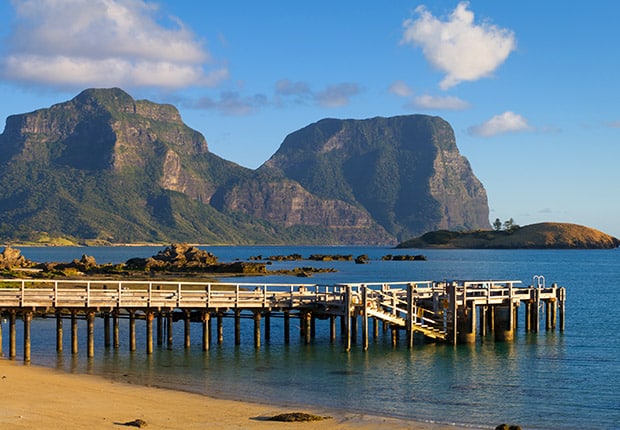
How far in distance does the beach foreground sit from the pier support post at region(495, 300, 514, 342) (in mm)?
26627

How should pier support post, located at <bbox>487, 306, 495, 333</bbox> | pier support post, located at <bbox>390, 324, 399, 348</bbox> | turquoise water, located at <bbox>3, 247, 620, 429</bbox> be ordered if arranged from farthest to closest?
pier support post, located at <bbox>487, 306, 495, 333</bbox> < pier support post, located at <bbox>390, 324, 399, 348</bbox> < turquoise water, located at <bbox>3, 247, 620, 429</bbox>

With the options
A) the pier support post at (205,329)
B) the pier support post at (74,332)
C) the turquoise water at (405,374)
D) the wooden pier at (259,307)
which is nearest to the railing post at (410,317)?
the wooden pier at (259,307)

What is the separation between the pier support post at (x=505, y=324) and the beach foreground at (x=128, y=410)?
87.4ft

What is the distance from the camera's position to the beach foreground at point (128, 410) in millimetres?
28906

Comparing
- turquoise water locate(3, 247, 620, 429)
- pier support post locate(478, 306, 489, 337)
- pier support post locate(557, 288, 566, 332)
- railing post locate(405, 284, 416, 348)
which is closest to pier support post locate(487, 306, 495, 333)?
pier support post locate(478, 306, 489, 337)

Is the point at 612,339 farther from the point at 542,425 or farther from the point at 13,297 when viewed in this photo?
the point at 13,297

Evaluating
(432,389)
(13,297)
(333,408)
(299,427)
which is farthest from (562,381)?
(13,297)

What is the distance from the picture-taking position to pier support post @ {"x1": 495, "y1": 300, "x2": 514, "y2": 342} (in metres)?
56.7

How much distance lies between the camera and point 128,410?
31.3 m

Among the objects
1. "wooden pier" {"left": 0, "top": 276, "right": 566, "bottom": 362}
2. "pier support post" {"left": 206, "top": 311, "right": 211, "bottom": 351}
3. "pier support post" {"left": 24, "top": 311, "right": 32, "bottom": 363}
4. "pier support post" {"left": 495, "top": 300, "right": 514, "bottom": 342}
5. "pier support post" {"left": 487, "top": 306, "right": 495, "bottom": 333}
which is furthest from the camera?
"pier support post" {"left": 487, "top": 306, "right": 495, "bottom": 333}

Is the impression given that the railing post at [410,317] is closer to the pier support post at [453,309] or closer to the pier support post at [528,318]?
the pier support post at [453,309]

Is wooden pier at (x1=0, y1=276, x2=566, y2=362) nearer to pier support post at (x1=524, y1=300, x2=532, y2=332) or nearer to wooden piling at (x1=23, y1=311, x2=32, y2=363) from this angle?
wooden piling at (x1=23, y1=311, x2=32, y2=363)

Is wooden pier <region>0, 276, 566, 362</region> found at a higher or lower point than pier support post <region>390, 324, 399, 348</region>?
higher

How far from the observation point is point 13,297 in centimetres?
4384
